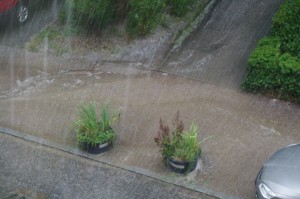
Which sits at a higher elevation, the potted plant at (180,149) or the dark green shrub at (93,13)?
the dark green shrub at (93,13)

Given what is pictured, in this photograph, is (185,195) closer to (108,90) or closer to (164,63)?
(108,90)

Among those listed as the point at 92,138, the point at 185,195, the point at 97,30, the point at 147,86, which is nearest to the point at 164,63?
the point at 147,86

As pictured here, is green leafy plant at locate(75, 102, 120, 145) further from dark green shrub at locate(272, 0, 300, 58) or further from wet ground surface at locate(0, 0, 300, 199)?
dark green shrub at locate(272, 0, 300, 58)

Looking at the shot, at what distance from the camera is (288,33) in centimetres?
1199

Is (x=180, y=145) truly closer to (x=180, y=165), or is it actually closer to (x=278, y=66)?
(x=180, y=165)

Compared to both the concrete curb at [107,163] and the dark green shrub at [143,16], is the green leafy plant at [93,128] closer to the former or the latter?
the concrete curb at [107,163]

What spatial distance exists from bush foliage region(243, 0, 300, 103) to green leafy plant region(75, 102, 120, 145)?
329 centimetres

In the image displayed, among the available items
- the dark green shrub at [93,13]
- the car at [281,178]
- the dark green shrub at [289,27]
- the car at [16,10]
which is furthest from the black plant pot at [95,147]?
the car at [16,10]

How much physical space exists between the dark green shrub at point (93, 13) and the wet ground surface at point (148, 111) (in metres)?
1.05

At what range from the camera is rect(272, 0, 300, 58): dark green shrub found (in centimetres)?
1173

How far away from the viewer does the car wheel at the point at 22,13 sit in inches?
534

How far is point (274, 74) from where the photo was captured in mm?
11055

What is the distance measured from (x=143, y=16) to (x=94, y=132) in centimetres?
437

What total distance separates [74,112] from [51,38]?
332 cm
